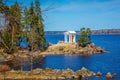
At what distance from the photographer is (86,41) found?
398ft

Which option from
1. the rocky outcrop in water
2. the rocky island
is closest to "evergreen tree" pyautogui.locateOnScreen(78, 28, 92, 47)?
the rocky island

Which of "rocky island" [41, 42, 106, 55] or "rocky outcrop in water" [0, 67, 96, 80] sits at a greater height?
"rocky outcrop in water" [0, 67, 96, 80]

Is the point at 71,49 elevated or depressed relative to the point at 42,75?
depressed

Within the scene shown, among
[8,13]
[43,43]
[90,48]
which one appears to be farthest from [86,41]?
[8,13]

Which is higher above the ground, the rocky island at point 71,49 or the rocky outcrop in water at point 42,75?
the rocky outcrop in water at point 42,75

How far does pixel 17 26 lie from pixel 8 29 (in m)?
0.18

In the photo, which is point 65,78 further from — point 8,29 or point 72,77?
point 8,29

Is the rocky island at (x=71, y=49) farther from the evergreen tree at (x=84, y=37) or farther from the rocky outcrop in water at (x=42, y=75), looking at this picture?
the rocky outcrop in water at (x=42, y=75)

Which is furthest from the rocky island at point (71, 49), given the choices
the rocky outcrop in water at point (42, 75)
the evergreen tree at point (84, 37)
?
the rocky outcrop in water at point (42, 75)

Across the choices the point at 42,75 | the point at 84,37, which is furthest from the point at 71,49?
the point at 42,75

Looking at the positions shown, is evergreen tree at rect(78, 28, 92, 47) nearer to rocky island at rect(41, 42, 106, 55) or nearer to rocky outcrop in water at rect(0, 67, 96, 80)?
rocky island at rect(41, 42, 106, 55)

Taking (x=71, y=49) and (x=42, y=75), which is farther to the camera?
(x=71, y=49)

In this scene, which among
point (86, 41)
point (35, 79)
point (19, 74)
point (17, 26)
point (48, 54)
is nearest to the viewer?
point (17, 26)

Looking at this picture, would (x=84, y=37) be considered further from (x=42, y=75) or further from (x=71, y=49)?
(x=42, y=75)
